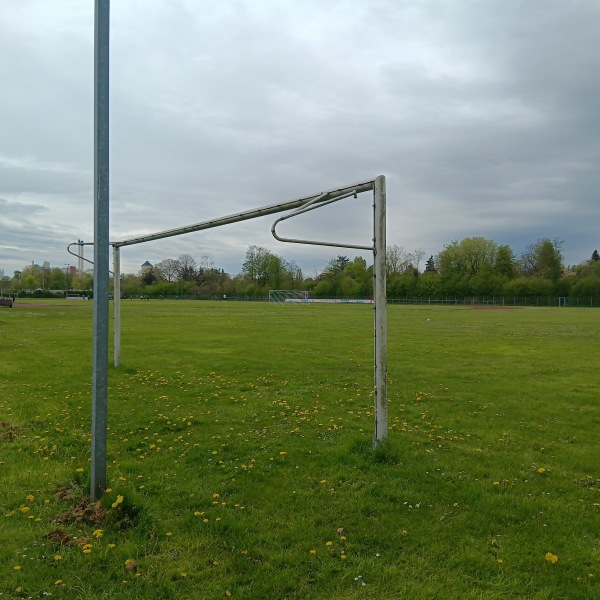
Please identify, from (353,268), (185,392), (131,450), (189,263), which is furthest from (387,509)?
(189,263)

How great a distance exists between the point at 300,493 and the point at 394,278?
102m

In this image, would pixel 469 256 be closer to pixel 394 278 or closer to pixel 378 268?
pixel 394 278

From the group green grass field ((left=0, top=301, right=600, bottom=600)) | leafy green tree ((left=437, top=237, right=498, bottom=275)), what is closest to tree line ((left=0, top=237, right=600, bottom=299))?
leafy green tree ((left=437, top=237, right=498, bottom=275))

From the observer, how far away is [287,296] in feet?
329

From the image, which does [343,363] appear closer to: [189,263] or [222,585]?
[222,585]

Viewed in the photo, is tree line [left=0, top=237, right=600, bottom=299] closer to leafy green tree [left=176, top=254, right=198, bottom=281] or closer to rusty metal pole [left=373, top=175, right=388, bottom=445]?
leafy green tree [left=176, top=254, right=198, bottom=281]

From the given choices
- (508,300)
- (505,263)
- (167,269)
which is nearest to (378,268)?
(508,300)

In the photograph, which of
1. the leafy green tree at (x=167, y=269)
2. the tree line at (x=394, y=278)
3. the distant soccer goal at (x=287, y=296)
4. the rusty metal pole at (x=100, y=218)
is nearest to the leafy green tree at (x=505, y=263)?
the tree line at (x=394, y=278)

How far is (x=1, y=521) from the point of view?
4.15m

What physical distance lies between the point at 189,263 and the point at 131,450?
129 m

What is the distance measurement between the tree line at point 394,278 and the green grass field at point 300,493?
8870 centimetres

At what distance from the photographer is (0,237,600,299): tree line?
3664 inches

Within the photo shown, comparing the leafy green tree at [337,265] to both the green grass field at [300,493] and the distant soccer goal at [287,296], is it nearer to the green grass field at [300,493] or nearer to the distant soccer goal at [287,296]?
the distant soccer goal at [287,296]

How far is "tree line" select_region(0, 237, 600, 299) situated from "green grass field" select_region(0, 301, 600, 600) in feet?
291
